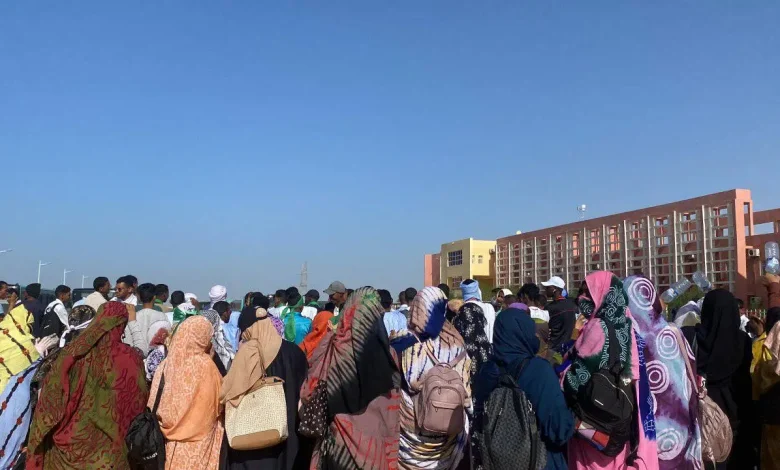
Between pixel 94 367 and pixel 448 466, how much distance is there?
2.18m

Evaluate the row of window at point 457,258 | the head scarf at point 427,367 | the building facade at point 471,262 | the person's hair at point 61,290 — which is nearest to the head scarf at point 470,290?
the head scarf at point 427,367

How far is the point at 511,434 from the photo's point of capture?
2.81m

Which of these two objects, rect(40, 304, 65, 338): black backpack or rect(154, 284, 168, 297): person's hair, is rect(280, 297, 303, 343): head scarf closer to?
rect(154, 284, 168, 297): person's hair

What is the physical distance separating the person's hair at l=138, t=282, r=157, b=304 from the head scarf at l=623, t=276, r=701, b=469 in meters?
4.38

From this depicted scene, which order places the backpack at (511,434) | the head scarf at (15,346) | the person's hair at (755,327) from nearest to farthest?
the backpack at (511,434)
the head scarf at (15,346)
the person's hair at (755,327)

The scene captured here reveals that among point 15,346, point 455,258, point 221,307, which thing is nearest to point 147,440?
point 15,346

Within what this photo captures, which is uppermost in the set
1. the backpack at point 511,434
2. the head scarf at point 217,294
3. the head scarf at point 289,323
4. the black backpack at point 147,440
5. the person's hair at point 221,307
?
the head scarf at point 217,294

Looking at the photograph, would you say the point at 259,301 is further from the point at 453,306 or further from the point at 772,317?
the point at 772,317

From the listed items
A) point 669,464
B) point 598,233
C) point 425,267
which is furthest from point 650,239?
point 425,267

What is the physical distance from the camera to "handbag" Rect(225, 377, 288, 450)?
3312 mm

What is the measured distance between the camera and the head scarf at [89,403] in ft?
10.9

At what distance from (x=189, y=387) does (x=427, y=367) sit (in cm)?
142

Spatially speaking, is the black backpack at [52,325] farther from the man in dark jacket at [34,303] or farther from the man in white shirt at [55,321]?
the man in dark jacket at [34,303]

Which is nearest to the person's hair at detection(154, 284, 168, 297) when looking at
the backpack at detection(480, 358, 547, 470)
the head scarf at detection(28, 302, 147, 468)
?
the head scarf at detection(28, 302, 147, 468)
